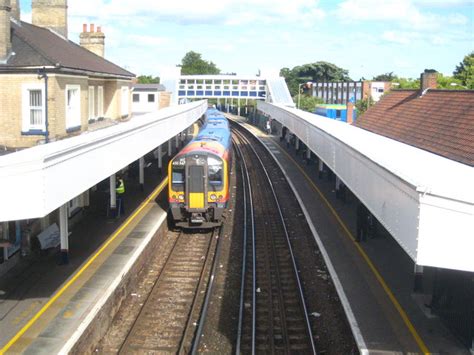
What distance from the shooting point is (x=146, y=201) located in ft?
71.4

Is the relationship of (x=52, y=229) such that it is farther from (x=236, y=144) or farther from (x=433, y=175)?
(x=236, y=144)

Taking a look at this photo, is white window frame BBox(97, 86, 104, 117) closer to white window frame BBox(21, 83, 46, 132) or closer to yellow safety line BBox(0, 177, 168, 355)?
yellow safety line BBox(0, 177, 168, 355)

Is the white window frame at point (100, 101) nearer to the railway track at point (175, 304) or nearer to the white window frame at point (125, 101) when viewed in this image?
the white window frame at point (125, 101)

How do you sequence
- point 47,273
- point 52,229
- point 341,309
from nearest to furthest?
point 341,309
point 47,273
point 52,229

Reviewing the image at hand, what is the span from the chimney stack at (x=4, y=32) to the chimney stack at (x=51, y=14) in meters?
6.02

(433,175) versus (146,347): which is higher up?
(433,175)

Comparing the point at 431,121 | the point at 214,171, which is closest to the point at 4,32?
the point at 214,171

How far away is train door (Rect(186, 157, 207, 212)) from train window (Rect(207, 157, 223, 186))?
19 cm

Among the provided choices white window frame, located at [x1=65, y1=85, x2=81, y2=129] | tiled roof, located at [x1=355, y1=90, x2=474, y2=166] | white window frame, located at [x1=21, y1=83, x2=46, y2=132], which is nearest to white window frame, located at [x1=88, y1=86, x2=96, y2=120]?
white window frame, located at [x1=65, y1=85, x2=81, y2=129]

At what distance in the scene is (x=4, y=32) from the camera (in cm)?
1579

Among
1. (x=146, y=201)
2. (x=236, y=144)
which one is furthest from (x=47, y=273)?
(x=236, y=144)

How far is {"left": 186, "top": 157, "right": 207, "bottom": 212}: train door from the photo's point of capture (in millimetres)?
17750

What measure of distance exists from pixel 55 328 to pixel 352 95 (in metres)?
87.3

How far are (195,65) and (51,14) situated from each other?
5178 inches
